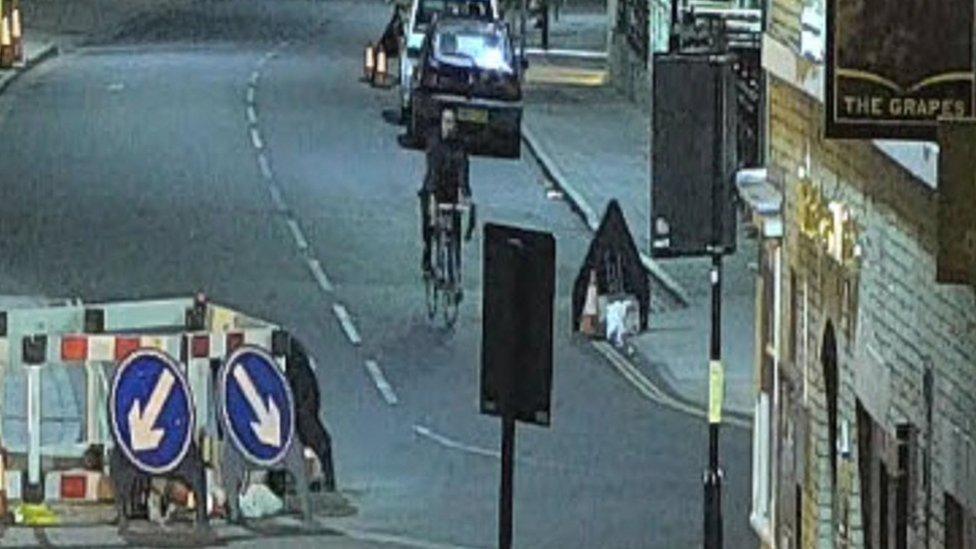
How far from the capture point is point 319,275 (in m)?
37.4

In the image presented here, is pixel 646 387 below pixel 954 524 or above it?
below

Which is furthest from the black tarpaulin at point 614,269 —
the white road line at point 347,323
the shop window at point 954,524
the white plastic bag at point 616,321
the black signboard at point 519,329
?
the shop window at point 954,524

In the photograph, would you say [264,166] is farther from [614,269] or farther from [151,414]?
[151,414]

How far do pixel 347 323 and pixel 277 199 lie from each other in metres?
9.66

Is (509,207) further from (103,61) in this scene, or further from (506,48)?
(103,61)

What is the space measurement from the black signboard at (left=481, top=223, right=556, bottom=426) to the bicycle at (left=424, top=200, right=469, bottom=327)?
16737 mm

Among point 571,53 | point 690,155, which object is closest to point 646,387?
point 690,155

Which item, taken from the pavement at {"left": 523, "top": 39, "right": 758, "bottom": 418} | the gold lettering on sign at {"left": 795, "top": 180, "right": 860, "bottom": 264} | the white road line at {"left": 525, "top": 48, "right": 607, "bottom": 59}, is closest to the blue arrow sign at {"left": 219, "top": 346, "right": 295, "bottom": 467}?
the gold lettering on sign at {"left": 795, "top": 180, "right": 860, "bottom": 264}

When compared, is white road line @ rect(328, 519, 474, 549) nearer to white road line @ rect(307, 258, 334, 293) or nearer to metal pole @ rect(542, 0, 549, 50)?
white road line @ rect(307, 258, 334, 293)

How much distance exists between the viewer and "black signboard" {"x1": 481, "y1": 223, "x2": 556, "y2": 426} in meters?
16.6

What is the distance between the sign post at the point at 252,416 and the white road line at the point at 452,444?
2.89 metres

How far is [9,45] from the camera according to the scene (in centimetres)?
6197

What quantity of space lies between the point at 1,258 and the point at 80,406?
1009 cm

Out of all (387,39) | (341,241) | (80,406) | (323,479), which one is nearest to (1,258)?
(341,241)
